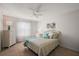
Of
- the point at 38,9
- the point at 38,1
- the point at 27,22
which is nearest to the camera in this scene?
the point at 38,1

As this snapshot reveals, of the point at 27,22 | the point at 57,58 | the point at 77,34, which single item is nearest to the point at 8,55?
the point at 27,22

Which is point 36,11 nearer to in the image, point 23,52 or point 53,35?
point 53,35

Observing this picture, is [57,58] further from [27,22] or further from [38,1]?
[38,1]

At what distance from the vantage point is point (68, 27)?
1.94m

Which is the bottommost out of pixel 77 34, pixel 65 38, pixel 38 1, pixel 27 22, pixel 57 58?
pixel 57 58

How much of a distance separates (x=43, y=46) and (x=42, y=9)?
91 cm

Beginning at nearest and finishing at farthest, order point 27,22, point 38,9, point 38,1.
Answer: point 38,1
point 38,9
point 27,22

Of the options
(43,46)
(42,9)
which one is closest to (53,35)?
(43,46)

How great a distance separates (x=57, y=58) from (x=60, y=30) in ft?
2.25

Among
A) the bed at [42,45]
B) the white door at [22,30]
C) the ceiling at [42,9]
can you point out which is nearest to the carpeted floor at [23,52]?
the bed at [42,45]

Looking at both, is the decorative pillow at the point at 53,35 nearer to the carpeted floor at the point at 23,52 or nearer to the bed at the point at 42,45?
the bed at the point at 42,45

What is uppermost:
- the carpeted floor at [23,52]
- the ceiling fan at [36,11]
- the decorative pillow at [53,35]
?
the ceiling fan at [36,11]

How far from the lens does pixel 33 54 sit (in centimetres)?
181

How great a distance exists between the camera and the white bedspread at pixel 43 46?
5.91 feet
